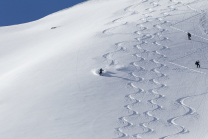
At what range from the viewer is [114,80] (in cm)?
2434

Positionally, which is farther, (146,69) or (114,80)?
(146,69)

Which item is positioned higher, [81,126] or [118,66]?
[118,66]

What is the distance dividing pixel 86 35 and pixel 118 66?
316 inches

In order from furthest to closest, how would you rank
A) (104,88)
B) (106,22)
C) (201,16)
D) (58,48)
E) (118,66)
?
1. (106,22)
2. (201,16)
3. (58,48)
4. (118,66)
5. (104,88)

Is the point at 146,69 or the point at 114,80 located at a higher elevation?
the point at 146,69

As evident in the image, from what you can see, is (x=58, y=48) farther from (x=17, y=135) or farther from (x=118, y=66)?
(x=17, y=135)

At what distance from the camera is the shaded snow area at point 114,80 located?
20.1m

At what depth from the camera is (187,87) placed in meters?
23.3

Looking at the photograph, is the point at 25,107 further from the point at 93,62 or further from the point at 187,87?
the point at 187,87

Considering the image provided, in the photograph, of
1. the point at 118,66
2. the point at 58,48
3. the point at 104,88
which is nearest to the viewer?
the point at 104,88

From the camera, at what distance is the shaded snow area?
20109mm

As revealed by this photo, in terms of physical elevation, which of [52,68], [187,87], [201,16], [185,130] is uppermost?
[201,16]

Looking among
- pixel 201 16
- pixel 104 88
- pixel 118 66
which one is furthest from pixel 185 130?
pixel 201 16

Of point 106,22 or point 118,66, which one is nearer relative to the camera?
point 118,66
